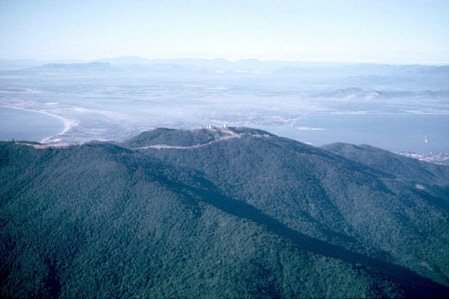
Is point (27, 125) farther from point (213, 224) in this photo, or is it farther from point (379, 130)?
point (379, 130)

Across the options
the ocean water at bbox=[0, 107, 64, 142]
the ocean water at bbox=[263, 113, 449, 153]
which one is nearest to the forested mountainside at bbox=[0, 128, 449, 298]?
the ocean water at bbox=[263, 113, 449, 153]

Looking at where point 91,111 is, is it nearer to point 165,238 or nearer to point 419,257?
point 165,238

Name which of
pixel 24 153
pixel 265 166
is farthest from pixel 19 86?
pixel 265 166

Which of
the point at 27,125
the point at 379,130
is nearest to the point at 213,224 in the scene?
the point at 27,125

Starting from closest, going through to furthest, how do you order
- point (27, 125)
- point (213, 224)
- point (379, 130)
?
1. point (213, 224)
2. point (27, 125)
3. point (379, 130)

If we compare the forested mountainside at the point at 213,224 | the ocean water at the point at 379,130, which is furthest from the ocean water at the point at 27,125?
the ocean water at the point at 379,130

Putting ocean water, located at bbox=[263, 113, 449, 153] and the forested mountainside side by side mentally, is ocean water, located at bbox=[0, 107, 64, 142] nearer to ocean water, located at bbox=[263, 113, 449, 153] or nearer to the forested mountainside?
the forested mountainside

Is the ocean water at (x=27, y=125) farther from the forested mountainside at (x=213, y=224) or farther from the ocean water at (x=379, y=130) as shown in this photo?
the ocean water at (x=379, y=130)
